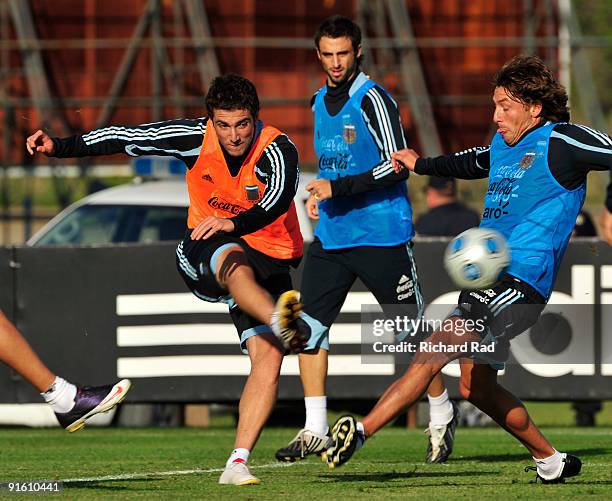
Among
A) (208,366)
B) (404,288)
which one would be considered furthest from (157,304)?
(404,288)

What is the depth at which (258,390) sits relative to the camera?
26.2 ft

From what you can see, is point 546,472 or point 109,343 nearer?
point 546,472

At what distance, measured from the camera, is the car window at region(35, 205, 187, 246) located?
1409 cm

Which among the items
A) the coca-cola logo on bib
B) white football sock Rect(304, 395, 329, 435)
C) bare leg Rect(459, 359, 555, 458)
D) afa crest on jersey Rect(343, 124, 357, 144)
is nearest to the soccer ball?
bare leg Rect(459, 359, 555, 458)

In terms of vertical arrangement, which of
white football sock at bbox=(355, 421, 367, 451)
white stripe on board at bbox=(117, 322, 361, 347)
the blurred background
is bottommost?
white football sock at bbox=(355, 421, 367, 451)

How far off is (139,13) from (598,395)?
14208mm

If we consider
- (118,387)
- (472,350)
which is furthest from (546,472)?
(118,387)

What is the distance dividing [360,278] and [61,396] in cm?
217

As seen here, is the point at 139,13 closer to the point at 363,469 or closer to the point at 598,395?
the point at 598,395

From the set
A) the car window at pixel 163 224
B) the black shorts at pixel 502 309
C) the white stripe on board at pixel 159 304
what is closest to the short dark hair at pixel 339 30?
the black shorts at pixel 502 309

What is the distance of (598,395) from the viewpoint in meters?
12.7

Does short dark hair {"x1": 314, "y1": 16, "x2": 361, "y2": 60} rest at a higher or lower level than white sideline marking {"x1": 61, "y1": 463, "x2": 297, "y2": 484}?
higher

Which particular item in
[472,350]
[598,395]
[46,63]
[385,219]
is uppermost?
[46,63]

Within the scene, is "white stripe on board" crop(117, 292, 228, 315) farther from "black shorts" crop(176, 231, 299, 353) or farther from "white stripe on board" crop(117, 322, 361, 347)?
"black shorts" crop(176, 231, 299, 353)
